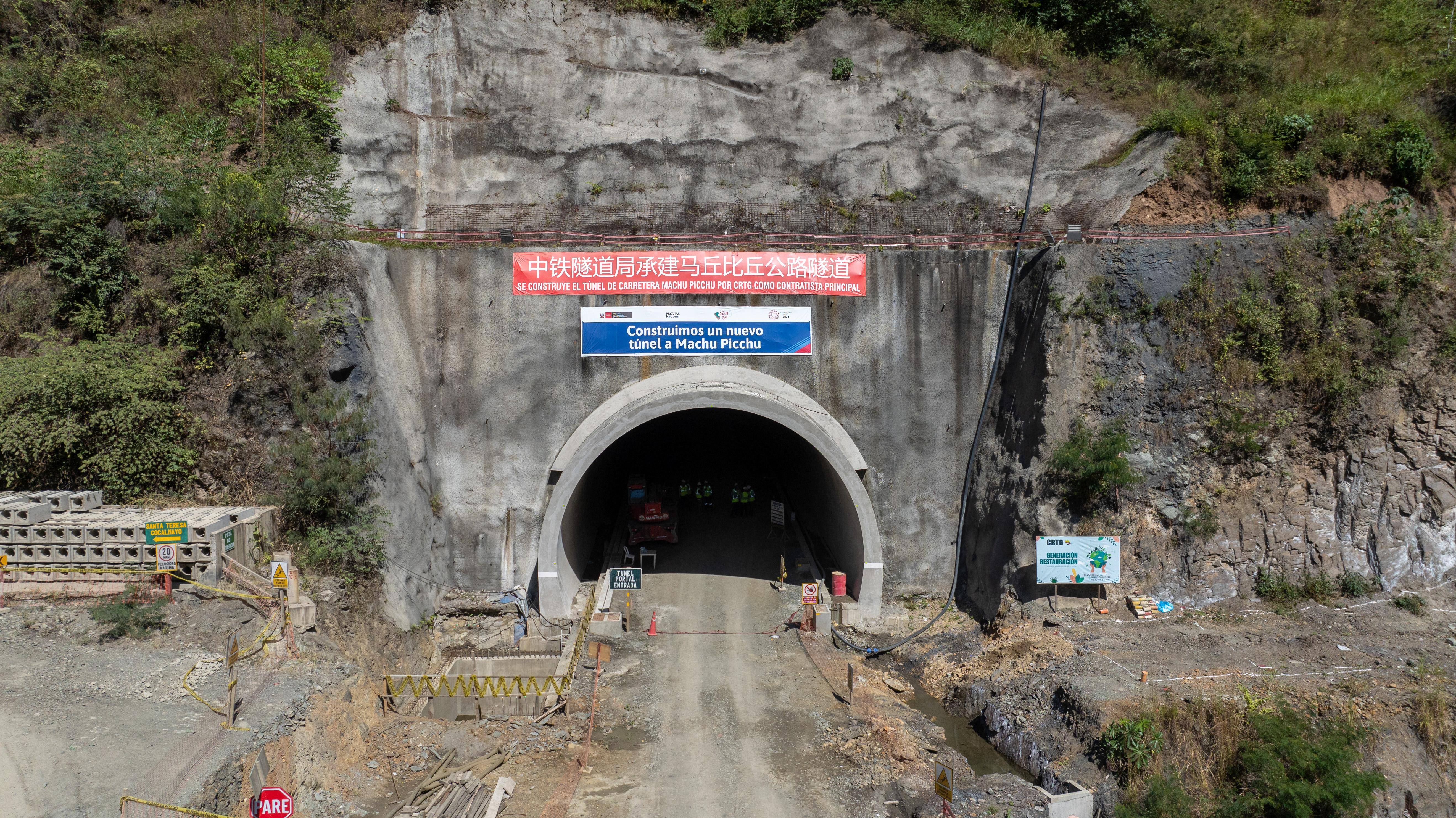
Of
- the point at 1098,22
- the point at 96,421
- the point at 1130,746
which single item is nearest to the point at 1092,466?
the point at 1130,746

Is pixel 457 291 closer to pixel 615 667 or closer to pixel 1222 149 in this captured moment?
pixel 615 667

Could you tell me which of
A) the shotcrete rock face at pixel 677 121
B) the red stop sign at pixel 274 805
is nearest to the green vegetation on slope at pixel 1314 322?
the shotcrete rock face at pixel 677 121

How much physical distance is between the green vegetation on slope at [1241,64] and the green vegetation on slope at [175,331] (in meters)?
14.4

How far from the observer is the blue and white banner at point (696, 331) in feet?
69.6

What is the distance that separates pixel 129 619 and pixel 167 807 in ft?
17.0

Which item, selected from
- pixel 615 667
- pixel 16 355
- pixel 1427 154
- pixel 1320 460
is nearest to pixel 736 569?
pixel 615 667

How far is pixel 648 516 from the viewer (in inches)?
986

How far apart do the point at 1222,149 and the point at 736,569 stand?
1734cm

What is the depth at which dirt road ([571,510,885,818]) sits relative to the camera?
14383 millimetres

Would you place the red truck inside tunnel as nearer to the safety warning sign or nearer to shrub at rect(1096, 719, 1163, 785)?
the safety warning sign

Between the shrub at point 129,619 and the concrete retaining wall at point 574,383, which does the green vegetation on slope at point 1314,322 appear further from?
the shrub at point 129,619

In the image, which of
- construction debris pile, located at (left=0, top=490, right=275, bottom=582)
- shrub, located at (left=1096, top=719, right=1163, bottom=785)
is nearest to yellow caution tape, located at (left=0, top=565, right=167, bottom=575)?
construction debris pile, located at (left=0, top=490, right=275, bottom=582)

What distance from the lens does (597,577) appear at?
23.7m

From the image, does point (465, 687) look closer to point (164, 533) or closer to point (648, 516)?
point (164, 533)
